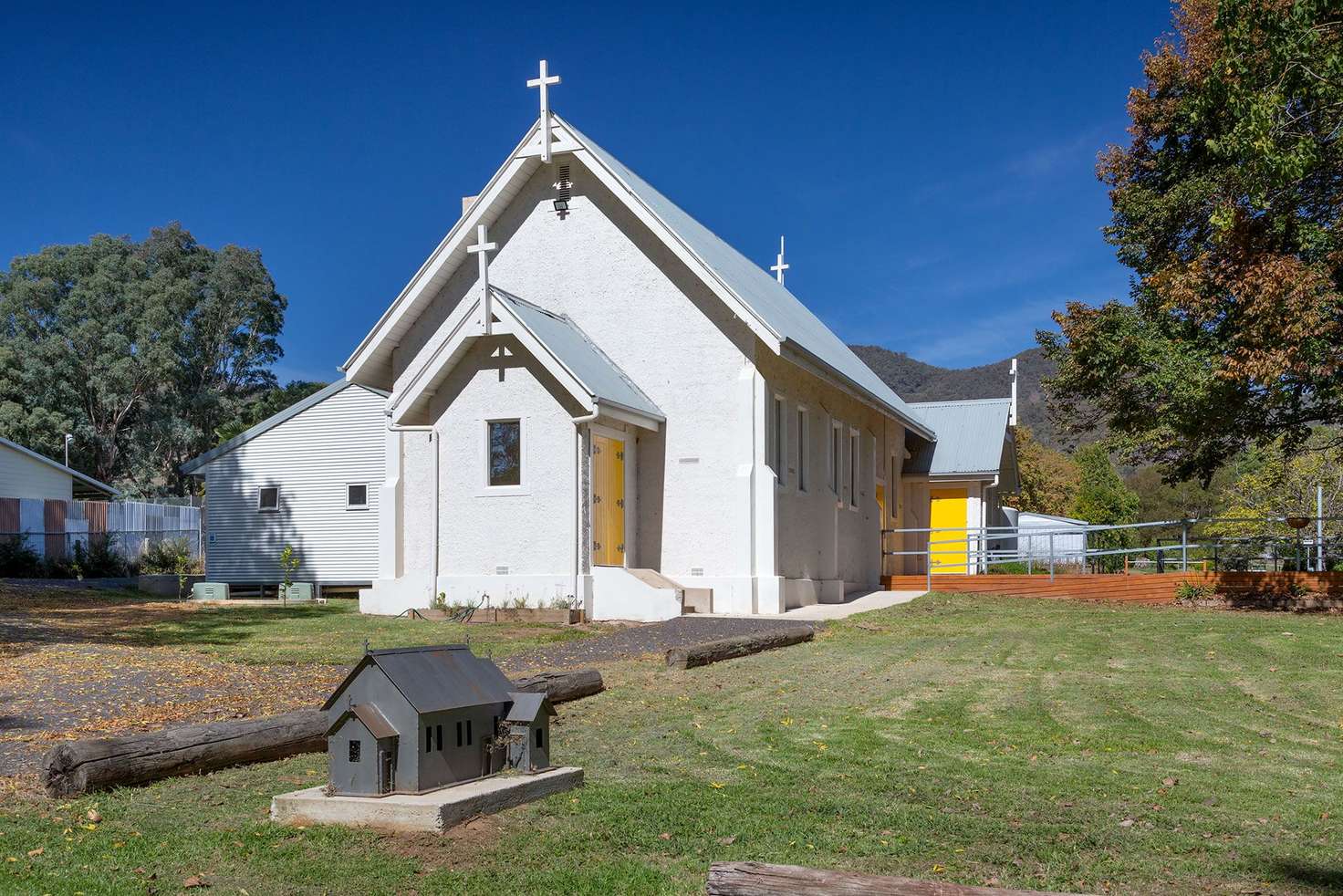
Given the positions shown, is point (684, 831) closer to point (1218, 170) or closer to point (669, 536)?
point (669, 536)

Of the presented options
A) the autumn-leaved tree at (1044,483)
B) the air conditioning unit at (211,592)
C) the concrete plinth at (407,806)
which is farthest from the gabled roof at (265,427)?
the autumn-leaved tree at (1044,483)

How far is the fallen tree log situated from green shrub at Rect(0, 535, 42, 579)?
86.6ft

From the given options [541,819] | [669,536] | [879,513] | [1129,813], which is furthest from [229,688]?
[879,513]

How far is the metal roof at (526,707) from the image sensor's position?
7.01 metres

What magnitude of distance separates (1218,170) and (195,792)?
2073 centimetres

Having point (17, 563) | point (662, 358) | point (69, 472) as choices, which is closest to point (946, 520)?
point (662, 358)

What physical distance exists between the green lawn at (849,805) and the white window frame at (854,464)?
15.6 m

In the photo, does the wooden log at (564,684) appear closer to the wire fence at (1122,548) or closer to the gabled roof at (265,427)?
the wire fence at (1122,548)

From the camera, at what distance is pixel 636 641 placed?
1572cm

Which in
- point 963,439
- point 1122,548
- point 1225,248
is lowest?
point 1122,548

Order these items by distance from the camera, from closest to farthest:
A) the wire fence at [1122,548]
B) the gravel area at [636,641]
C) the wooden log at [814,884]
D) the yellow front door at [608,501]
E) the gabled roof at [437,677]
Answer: the wooden log at [814,884] < the gabled roof at [437,677] < the gravel area at [636,641] < the yellow front door at [608,501] < the wire fence at [1122,548]

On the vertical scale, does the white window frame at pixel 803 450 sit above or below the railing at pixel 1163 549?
above

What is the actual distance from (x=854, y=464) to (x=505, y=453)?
417 inches

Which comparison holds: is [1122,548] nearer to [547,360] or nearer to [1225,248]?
[1225,248]
